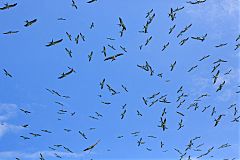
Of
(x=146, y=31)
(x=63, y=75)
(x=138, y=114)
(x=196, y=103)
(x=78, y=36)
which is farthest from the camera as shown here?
(x=196, y=103)

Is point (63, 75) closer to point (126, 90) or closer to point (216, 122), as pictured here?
point (126, 90)

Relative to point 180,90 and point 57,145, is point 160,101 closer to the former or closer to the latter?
point 180,90

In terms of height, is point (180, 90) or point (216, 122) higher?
point (180, 90)

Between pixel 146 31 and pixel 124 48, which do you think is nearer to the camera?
pixel 146 31

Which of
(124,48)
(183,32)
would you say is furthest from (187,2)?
(124,48)

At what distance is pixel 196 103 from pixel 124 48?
11815mm

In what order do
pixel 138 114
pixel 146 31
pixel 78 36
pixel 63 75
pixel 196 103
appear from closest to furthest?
pixel 63 75, pixel 146 31, pixel 78 36, pixel 138 114, pixel 196 103

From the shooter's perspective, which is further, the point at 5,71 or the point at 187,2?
→ the point at 5,71

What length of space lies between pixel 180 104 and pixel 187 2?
8.72 meters

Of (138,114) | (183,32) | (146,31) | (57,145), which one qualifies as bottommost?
(57,145)

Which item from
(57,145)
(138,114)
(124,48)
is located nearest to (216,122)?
(138,114)

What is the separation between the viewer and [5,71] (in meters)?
32.2

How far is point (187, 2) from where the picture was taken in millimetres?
29984

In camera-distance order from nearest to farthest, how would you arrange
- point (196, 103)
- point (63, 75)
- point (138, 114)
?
point (63, 75)
point (138, 114)
point (196, 103)
